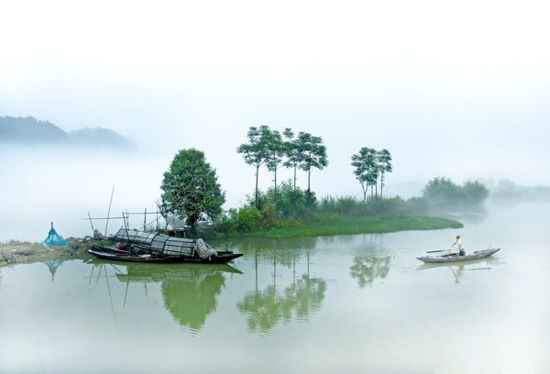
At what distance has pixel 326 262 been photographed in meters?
18.6

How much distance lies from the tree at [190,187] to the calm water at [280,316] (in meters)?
4.71

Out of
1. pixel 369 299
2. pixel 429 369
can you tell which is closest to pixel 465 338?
pixel 429 369

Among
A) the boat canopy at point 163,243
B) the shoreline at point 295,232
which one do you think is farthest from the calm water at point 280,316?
the shoreline at point 295,232

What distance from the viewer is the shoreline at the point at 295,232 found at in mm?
18266

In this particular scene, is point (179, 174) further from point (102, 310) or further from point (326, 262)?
point (102, 310)

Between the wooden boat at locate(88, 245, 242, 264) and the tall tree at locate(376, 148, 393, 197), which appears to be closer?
the wooden boat at locate(88, 245, 242, 264)

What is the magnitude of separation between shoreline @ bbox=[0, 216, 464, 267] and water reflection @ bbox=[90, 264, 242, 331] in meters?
2.78

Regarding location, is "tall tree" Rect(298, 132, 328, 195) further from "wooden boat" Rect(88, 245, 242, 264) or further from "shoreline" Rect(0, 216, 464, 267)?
"wooden boat" Rect(88, 245, 242, 264)

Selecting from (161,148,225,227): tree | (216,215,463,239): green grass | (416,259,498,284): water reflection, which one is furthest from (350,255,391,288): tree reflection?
(161,148,225,227): tree

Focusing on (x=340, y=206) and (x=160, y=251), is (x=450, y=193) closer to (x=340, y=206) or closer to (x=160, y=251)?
(x=340, y=206)

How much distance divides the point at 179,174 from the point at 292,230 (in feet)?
25.7

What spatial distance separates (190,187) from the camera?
22.0 metres

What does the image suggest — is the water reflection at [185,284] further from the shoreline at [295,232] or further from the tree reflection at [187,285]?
the shoreline at [295,232]

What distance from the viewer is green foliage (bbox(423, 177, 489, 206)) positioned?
153 ft
